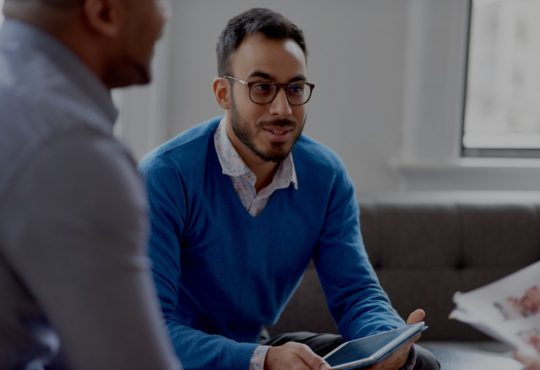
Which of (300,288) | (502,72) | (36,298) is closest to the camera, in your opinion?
(36,298)

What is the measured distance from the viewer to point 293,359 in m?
1.60

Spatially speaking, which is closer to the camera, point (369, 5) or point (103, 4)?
point (103, 4)

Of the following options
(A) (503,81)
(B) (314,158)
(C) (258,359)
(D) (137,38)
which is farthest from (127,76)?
(A) (503,81)

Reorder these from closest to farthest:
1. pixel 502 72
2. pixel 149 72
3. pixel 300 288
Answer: pixel 149 72, pixel 300 288, pixel 502 72

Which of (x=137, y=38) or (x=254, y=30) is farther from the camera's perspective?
(x=254, y=30)

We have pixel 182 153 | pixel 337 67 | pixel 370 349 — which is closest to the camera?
pixel 370 349

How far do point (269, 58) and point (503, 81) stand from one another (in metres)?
1.27

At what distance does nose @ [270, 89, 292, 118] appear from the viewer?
181 centimetres

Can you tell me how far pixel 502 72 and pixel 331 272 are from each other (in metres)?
1.23

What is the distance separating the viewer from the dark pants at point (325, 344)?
1.82 meters

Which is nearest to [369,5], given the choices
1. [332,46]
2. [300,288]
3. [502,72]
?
[332,46]

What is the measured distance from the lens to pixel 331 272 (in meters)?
1.93

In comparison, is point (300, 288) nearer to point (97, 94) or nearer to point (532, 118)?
point (532, 118)

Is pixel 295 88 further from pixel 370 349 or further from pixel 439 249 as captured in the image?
pixel 439 249
